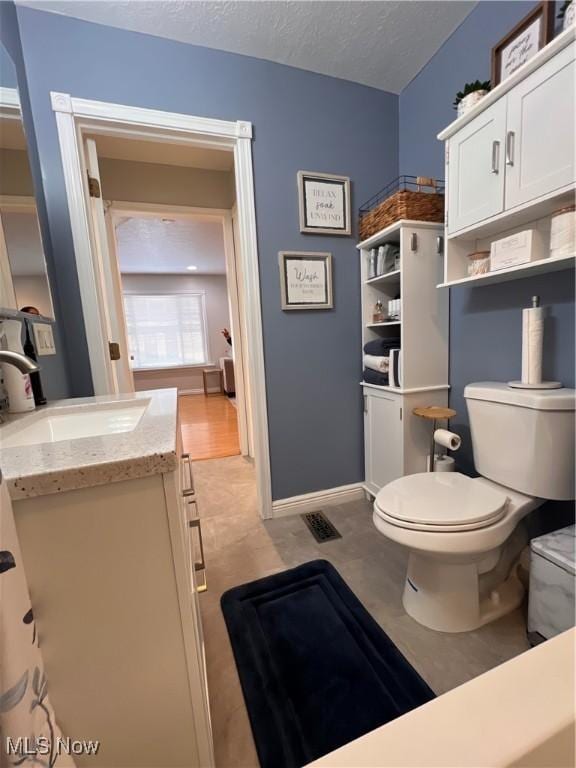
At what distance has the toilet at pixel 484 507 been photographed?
39.7 inches

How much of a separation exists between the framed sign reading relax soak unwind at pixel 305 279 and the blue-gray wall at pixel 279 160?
5 centimetres

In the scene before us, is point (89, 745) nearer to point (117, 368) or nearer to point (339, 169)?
point (117, 368)

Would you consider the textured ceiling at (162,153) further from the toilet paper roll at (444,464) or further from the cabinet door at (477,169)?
the toilet paper roll at (444,464)

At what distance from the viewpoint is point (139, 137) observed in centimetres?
153

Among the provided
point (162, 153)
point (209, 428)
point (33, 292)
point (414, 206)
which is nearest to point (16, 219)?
point (33, 292)

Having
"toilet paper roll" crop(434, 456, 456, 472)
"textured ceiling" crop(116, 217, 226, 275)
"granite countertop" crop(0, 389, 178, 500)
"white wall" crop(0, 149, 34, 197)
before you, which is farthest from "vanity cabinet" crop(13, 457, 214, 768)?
"textured ceiling" crop(116, 217, 226, 275)

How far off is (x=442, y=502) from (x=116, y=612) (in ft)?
3.25

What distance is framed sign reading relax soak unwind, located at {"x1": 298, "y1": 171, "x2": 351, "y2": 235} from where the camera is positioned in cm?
173

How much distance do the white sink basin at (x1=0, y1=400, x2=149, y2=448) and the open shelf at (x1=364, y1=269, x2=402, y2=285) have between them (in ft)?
4.33

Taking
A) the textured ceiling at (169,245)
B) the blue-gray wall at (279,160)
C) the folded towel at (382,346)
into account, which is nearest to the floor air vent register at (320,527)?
the blue-gray wall at (279,160)

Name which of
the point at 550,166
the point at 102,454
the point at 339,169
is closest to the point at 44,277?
the point at 102,454

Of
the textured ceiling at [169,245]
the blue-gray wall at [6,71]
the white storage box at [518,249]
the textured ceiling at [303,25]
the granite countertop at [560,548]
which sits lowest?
the granite countertop at [560,548]

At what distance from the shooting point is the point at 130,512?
541mm

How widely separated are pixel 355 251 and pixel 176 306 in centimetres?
492
